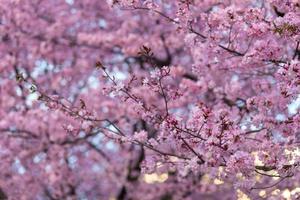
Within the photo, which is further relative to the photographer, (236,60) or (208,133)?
(236,60)

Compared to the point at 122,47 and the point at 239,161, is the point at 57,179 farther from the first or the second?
the point at 239,161

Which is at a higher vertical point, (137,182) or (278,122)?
(137,182)

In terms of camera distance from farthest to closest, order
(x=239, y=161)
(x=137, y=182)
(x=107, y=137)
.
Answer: (x=137, y=182) → (x=107, y=137) → (x=239, y=161)

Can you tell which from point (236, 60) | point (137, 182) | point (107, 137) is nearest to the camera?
point (107, 137)

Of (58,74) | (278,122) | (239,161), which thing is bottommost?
(239,161)

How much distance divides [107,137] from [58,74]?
26.8ft

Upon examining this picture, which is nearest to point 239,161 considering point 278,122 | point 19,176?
point 278,122

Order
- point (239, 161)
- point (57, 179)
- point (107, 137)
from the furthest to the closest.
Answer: point (57, 179)
point (107, 137)
point (239, 161)

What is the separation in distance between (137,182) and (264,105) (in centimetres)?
842

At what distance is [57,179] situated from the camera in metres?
14.5

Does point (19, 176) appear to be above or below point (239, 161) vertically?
above

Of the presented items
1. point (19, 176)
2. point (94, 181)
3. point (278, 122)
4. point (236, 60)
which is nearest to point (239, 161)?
point (278, 122)

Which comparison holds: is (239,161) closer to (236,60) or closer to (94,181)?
(236,60)

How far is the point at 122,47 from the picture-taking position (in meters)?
14.6
